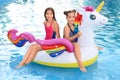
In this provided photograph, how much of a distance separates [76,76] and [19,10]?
20.1ft

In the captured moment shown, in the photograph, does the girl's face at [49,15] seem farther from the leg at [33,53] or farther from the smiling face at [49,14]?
the leg at [33,53]

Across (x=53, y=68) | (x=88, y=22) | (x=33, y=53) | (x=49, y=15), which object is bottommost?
(x=53, y=68)

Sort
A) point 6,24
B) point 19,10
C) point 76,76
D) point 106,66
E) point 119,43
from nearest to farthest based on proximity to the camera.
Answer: point 76,76 < point 106,66 < point 119,43 < point 6,24 < point 19,10

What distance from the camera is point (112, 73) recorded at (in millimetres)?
4152

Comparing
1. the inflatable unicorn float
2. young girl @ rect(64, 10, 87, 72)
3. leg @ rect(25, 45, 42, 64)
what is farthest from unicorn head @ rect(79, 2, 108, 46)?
leg @ rect(25, 45, 42, 64)

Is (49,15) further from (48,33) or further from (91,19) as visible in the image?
(91,19)

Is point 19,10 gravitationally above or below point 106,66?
above

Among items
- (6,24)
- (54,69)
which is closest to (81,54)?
(54,69)

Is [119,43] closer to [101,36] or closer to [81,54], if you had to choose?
[101,36]

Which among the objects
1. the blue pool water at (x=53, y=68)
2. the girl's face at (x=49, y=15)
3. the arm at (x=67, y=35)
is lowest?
the blue pool water at (x=53, y=68)

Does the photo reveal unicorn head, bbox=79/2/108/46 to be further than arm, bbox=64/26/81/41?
Yes

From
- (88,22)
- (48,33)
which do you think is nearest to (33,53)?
(48,33)

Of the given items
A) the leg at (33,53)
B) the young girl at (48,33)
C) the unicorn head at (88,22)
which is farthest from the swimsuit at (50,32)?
the unicorn head at (88,22)

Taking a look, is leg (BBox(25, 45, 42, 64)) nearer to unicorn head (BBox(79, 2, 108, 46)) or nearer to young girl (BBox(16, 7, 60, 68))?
young girl (BBox(16, 7, 60, 68))
